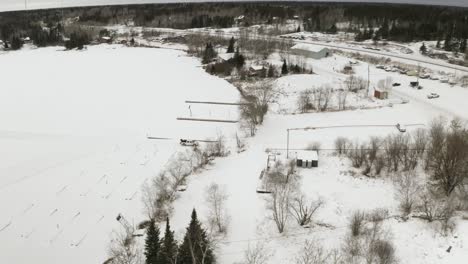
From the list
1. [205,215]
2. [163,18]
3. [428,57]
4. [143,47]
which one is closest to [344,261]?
[205,215]

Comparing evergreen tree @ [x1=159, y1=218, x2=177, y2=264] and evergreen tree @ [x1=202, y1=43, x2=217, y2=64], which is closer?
evergreen tree @ [x1=159, y1=218, x2=177, y2=264]

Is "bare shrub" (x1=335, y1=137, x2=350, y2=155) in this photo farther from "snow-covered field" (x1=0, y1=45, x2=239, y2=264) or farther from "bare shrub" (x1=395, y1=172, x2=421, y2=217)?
"snow-covered field" (x1=0, y1=45, x2=239, y2=264)

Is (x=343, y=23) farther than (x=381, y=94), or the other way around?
(x=343, y=23)

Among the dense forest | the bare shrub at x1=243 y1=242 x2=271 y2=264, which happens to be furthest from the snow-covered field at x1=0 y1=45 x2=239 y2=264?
the dense forest

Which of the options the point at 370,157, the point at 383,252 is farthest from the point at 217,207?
the point at 370,157

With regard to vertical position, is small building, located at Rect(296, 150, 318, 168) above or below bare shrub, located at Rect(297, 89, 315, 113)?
below

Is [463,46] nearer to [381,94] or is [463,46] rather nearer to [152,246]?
[381,94]
